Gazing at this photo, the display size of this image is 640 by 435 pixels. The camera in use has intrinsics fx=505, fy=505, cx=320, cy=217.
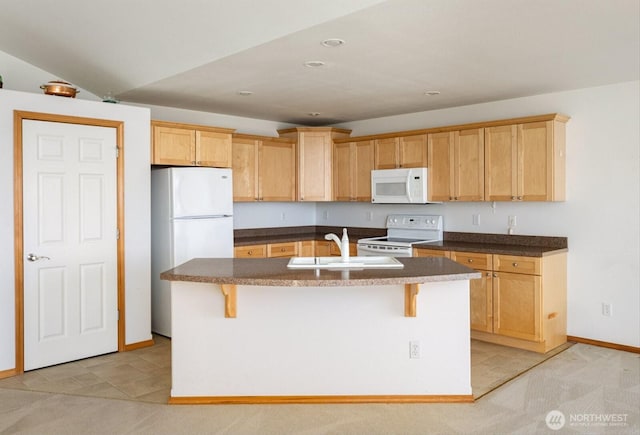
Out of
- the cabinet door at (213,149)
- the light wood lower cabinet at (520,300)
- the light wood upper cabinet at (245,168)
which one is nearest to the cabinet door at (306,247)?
the light wood upper cabinet at (245,168)

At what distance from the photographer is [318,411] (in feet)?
10.4

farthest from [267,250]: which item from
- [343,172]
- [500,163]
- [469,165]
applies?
[500,163]

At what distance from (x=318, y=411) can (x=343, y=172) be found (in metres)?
3.65

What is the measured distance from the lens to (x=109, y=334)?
4.43 m

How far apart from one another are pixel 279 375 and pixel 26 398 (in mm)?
1755

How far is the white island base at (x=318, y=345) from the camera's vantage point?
332cm

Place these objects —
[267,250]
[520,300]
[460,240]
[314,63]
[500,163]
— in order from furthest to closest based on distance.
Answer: [267,250]
[460,240]
[500,163]
[520,300]
[314,63]

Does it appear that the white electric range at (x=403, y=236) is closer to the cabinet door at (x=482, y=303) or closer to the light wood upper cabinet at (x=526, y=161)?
the cabinet door at (x=482, y=303)

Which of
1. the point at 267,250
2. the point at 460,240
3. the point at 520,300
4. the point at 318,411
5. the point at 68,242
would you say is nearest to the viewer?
the point at 318,411

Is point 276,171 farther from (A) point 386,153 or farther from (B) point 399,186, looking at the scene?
(B) point 399,186

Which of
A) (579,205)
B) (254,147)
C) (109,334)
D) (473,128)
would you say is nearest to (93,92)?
(254,147)

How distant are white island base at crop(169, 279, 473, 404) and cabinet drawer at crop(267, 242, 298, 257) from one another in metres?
2.54

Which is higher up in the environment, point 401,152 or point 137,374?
point 401,152

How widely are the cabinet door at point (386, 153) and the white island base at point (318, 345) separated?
8.91 ft
